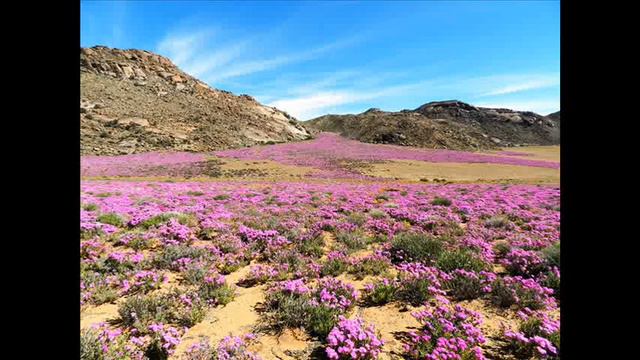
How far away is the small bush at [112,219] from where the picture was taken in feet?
29.3

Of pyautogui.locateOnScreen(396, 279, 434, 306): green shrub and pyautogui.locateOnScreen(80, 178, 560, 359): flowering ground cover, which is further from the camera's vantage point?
pyautogui.locateOnScreen(396, 279, 434, 306): green shrub

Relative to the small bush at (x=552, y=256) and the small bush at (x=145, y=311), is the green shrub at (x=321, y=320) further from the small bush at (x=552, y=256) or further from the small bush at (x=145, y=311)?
the small bush at (x=552, y=256)

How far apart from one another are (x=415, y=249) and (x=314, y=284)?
2.88 m

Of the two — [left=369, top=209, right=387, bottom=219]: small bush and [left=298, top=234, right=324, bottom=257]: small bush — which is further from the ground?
[left=369, top=209, right=387, bottom=219]: small bush

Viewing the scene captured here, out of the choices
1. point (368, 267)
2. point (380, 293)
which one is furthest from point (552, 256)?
point (380, 293)

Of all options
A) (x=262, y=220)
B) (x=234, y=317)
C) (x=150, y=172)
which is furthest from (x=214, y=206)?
(x=150, y=172)

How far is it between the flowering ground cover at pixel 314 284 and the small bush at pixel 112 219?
0.04m

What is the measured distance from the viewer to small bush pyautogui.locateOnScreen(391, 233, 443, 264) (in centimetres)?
691

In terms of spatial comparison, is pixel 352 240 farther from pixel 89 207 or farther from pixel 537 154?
pixel 537 154

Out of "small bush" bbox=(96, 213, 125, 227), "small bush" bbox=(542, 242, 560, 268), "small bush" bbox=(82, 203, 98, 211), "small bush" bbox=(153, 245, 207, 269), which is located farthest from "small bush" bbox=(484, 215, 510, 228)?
"small bush" bbox=(82, 203, 98, 211)

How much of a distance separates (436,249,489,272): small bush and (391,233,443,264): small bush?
0.28m

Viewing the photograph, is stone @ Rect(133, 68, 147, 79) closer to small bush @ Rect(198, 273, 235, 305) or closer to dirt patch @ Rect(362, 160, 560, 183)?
dirt patch @ Rect(362, 160, 560, 183)

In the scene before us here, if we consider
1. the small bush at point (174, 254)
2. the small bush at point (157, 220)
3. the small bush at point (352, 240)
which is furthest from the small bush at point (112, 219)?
the small bush at point (352, 240)
